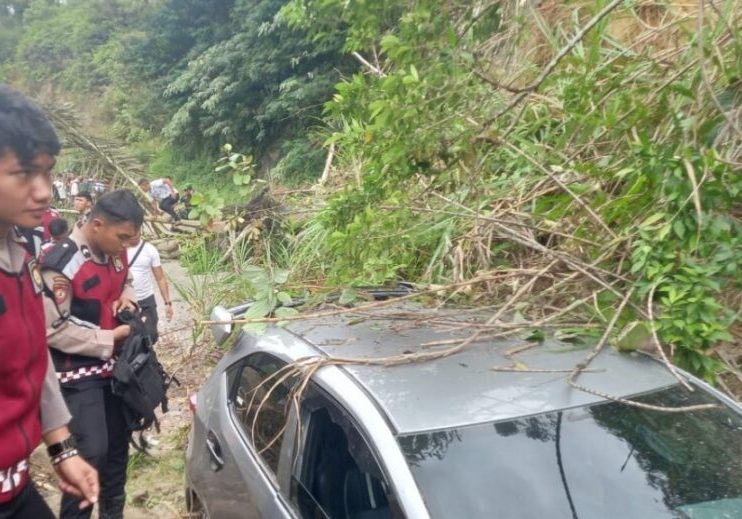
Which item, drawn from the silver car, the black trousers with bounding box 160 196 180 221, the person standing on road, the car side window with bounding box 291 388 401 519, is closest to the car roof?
the silver car

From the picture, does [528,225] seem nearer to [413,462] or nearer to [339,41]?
[413,462]

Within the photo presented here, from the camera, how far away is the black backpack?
3.34m

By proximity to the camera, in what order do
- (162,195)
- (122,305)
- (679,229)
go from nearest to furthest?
(679,229) < (122,305) < (162,195)

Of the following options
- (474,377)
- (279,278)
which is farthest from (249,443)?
(474,377)

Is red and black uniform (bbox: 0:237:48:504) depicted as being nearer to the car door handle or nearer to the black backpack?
the car door handle

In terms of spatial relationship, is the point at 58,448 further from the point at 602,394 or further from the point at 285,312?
the point at 602,394

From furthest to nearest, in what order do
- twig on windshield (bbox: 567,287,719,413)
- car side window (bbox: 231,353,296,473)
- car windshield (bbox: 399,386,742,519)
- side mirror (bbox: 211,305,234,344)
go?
side mirror (bbox: 211,305,234,344)
car side window (bbox: 231,353,296,473)
twig on windshield (bbox: 567,287,719,413)
car windshield (bbox: 399,386,742,519)

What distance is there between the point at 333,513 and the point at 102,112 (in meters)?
31.1

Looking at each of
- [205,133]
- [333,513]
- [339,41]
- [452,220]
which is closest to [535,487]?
[333,513]

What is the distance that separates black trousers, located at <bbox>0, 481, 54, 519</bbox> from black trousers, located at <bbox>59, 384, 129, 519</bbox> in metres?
0.83

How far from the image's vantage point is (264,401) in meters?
2.72

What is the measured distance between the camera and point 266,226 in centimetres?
741

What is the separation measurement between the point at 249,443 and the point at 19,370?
1.11 m

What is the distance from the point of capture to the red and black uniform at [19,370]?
1896 mm
